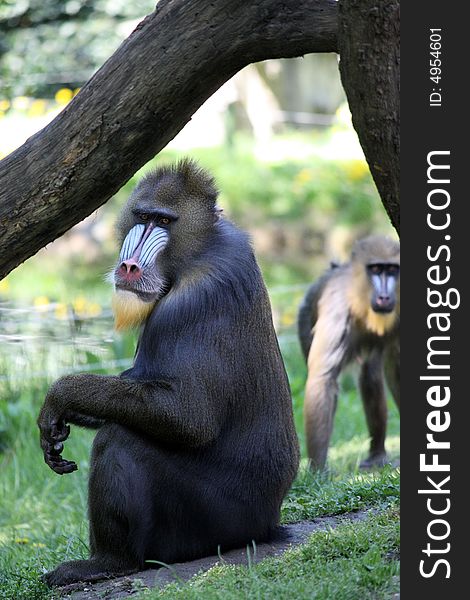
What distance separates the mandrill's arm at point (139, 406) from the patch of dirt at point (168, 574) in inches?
20.4

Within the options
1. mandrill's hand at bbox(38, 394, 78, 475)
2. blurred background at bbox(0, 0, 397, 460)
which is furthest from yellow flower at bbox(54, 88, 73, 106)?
mandrill's hand at bbox(38, 394, 78, 475)

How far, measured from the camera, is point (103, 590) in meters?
4.42

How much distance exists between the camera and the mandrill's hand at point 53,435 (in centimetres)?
454

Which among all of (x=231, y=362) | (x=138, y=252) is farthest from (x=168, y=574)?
(x=138, y=252)

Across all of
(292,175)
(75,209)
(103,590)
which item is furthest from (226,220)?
(292,175)

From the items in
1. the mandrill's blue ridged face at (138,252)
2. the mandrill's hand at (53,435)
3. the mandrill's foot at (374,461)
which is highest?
the mandrill's blue ridged face at (138,252)

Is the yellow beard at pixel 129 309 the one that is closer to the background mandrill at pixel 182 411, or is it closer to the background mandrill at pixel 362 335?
the background mandrill at pixel 182 411

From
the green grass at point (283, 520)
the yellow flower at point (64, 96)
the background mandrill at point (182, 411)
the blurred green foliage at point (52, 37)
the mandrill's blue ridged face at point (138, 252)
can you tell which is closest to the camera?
the green grass at point (283, 520)

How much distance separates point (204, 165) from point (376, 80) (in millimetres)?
4951

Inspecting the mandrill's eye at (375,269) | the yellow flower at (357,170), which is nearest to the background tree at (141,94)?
the mandrill's eye at (375,269)

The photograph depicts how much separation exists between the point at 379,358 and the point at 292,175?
9.70 metres

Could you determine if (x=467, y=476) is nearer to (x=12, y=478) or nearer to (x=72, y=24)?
(x=12, y=478)

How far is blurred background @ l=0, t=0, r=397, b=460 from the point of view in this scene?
826 centimetres

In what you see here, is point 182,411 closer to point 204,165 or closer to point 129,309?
point 129,309
